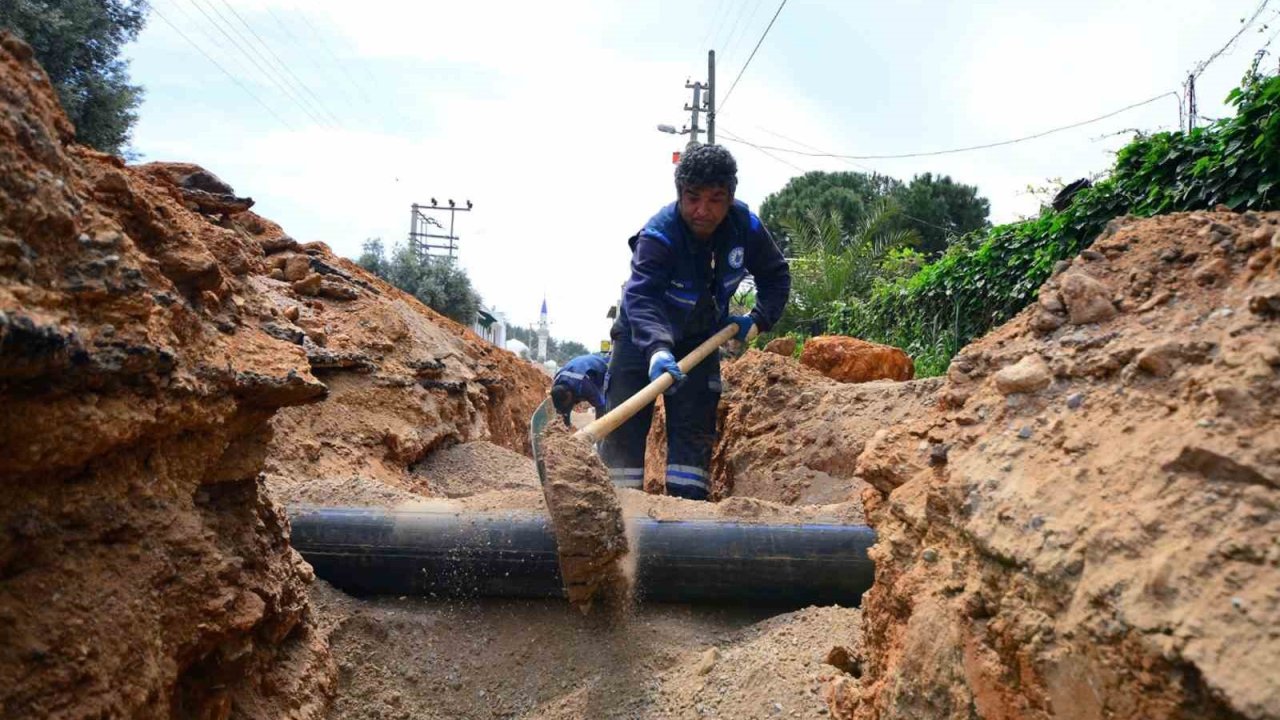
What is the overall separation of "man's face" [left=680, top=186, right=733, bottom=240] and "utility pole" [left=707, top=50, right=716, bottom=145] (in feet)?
57.1

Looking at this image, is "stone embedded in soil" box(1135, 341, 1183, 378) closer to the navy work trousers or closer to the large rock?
the navy work trousers

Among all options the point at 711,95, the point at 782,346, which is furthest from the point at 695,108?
the point at 782,346

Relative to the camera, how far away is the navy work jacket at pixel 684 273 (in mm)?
4547

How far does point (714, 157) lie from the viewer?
4352 mm

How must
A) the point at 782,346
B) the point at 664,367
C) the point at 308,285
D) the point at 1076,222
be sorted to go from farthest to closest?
1. the point at 782,346
2. the point at 308,285
3. the point at 1076,222
4. the point at 664,367

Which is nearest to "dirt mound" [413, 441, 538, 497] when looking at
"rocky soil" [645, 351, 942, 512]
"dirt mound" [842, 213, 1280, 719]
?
"rocky soil" [645, 351, 942, 512]

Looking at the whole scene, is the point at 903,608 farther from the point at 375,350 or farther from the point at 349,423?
the point at 375,350

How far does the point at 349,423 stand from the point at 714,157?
3146 millimetres

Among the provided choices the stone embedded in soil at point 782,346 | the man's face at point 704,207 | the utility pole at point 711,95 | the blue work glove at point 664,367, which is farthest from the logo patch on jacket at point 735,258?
the utility pole at point 711,95

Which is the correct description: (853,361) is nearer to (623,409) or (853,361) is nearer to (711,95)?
(623,409)

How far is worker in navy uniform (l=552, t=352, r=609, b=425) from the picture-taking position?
458 centimetres

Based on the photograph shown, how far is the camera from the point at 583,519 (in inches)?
113

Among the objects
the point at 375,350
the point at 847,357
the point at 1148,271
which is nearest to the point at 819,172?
the point at 847,357

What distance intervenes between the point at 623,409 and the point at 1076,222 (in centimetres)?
465
